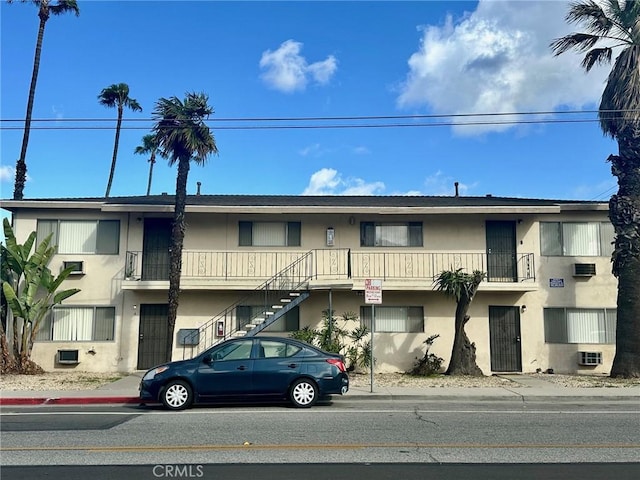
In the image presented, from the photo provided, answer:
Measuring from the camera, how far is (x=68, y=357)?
1753 centimetres

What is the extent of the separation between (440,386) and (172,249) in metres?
8.74

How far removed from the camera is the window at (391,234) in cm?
1869

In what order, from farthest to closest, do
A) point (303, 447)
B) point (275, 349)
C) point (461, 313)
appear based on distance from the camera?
point (461, 313), point (275, 349), point (303, 447)

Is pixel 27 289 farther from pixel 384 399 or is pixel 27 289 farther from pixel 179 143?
pixel 384 399

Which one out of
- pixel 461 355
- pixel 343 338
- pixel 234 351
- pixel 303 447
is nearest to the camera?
pixel 303 447

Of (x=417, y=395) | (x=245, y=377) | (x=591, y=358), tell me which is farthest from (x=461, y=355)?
(x=245, y=377)

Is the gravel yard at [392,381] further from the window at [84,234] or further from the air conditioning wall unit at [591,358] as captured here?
the window at [84,234]

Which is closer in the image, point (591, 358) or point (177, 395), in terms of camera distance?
point (177, 395)

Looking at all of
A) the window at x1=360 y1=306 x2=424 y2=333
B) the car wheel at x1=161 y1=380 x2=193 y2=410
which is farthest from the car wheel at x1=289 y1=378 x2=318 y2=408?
the window at x1=360 y1=306 x2=424 y2=333

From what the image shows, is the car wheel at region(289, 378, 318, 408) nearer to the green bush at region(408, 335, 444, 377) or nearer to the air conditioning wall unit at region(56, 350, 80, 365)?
the green bush at region(408, 335, 444, 377)

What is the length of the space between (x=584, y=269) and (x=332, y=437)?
43.4 feet

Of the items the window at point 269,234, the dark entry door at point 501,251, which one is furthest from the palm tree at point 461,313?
the window at point 269,234

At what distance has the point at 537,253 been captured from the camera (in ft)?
Result: 60.4

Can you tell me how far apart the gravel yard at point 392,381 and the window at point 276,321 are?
2.99m
